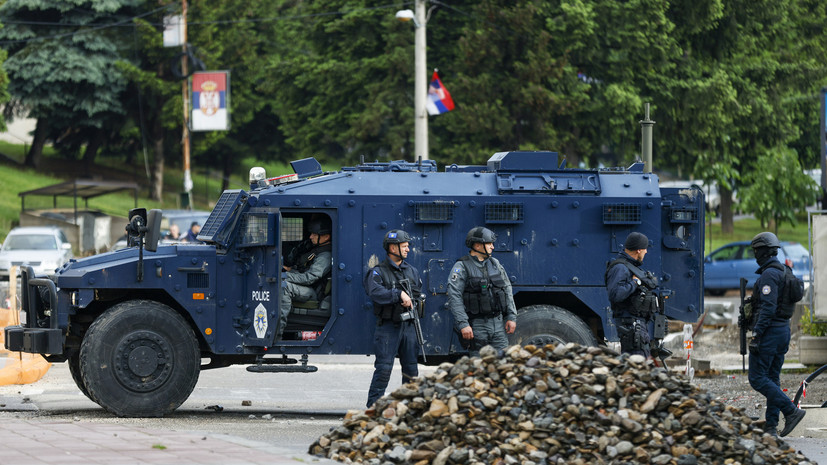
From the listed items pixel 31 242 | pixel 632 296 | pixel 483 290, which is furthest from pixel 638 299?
pixel 31 242

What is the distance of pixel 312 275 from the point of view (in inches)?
470

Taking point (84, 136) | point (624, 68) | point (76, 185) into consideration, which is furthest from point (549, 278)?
point (84, 136)

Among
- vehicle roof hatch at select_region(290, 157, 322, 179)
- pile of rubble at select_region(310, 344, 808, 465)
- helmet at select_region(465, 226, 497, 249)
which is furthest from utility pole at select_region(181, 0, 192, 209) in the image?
pile of rubble at select_region(310, 344, 808, 465)

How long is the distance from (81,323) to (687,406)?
598 centimetres

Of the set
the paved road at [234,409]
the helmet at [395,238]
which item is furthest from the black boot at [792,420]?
the paved road at [234,409]

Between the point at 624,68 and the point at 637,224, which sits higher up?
the point at 624,68

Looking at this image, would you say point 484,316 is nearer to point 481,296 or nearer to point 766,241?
point 481,296

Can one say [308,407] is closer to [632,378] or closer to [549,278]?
[549,278]

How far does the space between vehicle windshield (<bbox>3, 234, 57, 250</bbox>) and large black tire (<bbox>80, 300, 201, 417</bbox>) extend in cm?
2111

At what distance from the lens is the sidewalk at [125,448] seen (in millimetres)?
8234

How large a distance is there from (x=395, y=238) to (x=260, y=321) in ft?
5.37

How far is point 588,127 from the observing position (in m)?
35.6

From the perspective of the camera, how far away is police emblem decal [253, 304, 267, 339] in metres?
11.8

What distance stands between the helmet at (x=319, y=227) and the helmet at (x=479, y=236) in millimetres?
1487
